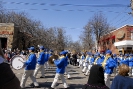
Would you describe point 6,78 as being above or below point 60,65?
above

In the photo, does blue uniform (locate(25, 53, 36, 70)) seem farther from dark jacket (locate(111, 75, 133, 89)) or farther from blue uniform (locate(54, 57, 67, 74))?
dark jacket (locate(111, 75, 133, 89))

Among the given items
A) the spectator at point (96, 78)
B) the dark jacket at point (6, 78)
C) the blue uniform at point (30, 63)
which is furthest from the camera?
the blue uniform at point (30, 63)

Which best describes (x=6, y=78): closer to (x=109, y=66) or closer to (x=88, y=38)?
(x=109, y=66)

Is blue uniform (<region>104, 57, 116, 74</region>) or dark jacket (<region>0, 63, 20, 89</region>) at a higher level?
dark jacket (<region>0, 63, 20, 89</region>)

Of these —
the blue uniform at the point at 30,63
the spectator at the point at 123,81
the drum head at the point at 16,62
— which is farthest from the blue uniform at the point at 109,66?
the spectator at the point at 123,81

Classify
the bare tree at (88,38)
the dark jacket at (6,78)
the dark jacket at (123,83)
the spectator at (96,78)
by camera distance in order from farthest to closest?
the bare tree at (88,38) → the dark jacket at (123,83) → the spectator at (96,78) → the dark jacket at (6,78)

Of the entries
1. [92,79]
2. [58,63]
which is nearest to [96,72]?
[92,79]

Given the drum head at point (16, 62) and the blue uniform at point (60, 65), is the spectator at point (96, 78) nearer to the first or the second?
the drum head at point (16, 62)

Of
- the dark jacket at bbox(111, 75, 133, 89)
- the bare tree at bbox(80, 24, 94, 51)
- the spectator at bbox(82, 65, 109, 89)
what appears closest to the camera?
the spectator at bbox(82, 65, 109, 89)

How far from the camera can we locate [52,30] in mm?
57438

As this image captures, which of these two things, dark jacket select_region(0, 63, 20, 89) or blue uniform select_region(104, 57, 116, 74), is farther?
blue uniform select_region(104, 57, 116, 74)

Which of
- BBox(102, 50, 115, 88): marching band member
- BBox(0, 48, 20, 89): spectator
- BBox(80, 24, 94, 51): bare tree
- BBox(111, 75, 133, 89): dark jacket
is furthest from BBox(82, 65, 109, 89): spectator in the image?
BBox(80, 24, 94, 51): bare tree

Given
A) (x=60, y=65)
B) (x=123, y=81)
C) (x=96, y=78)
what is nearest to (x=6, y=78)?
(x=96, y=78)

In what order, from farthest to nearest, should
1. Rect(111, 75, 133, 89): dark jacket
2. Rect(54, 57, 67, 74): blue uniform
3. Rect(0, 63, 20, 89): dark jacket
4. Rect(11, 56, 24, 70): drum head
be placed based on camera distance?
A: Rect(54, 57, 67, 74): blue uniform, Rect(11, 56, 24, 70): drum head, Rect(111, 75, 133, 89): dark jacket, Rect(0, 63, 20, 89): dark jacket
